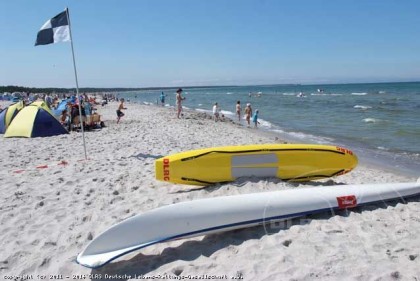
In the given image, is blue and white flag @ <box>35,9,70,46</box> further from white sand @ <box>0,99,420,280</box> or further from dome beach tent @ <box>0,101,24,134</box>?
dome beach tent @ <box>0,101,24,134</box>

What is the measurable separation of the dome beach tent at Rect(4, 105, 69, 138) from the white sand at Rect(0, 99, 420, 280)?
5.19 meters

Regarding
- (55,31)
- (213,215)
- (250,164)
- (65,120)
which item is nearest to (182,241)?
(213,215)

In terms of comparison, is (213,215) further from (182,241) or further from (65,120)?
(65,120)

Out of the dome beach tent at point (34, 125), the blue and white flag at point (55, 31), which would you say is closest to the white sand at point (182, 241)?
the blue and white flag at point (55, 31)

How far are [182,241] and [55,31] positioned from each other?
528 cm

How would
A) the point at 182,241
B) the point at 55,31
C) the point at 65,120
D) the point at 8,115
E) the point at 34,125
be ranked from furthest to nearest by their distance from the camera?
the point at 65,120
the point at 8,115
the point at 34,125
the point at 55,31
the point at 182,241

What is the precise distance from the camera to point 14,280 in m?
3.02

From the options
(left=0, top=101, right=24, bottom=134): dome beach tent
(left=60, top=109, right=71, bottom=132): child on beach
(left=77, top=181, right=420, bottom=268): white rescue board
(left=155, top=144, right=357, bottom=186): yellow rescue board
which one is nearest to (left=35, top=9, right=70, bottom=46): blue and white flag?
(left=155, top=144, right=357, bottom=186): yellow rescue board

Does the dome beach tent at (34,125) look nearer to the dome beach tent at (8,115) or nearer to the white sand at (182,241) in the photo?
the dome beach tent at (8,115)

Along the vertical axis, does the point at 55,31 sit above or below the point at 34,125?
above

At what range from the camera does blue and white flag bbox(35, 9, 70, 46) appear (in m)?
6.87

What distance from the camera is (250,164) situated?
527cm

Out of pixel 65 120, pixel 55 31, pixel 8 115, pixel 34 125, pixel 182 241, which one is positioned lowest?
pixel 182 241

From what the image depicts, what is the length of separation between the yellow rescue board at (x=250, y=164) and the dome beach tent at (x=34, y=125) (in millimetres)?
7572
